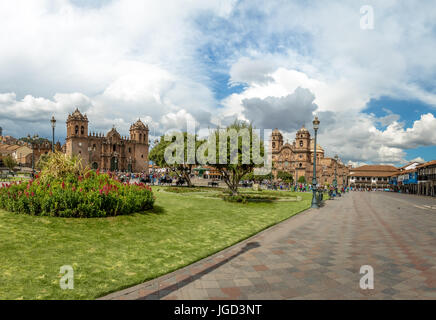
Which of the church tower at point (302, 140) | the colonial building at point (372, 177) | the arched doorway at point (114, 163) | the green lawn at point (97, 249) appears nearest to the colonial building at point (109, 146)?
the arched doorway at point (114, 163)

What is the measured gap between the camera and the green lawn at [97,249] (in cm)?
422

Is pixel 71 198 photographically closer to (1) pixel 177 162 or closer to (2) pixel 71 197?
(2) pixel 71 197

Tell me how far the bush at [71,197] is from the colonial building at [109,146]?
217ft

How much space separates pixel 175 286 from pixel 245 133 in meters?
14.7

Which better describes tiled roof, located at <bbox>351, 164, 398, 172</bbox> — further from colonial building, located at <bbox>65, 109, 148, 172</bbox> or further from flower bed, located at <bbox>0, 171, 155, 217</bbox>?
flower bed, located at <bbox>0, 171, 155, 217</bbox>

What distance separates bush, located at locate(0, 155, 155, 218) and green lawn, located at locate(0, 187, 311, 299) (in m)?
0.38

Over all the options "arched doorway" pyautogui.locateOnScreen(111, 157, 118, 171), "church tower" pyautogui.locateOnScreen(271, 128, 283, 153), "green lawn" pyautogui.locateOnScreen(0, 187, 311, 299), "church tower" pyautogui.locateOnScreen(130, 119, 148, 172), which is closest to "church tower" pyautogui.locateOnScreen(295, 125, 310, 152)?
"church tower" pyautogui.locateOnScreen(271, 128, 283, 153)

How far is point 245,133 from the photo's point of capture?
1823 centimetres

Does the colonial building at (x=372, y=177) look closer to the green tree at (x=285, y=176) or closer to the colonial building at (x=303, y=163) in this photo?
the colonial building at (x=303, y=163)

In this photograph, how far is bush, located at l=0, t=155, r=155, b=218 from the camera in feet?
26.0

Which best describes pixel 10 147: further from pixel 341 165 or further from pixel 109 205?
pixel 341 165

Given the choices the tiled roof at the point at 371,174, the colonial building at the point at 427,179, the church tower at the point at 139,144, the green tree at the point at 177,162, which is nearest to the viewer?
the green tree at the point at 177,162

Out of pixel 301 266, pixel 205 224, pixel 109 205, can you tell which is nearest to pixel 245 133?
pixel 205 224

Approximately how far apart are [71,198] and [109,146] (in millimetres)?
81332
